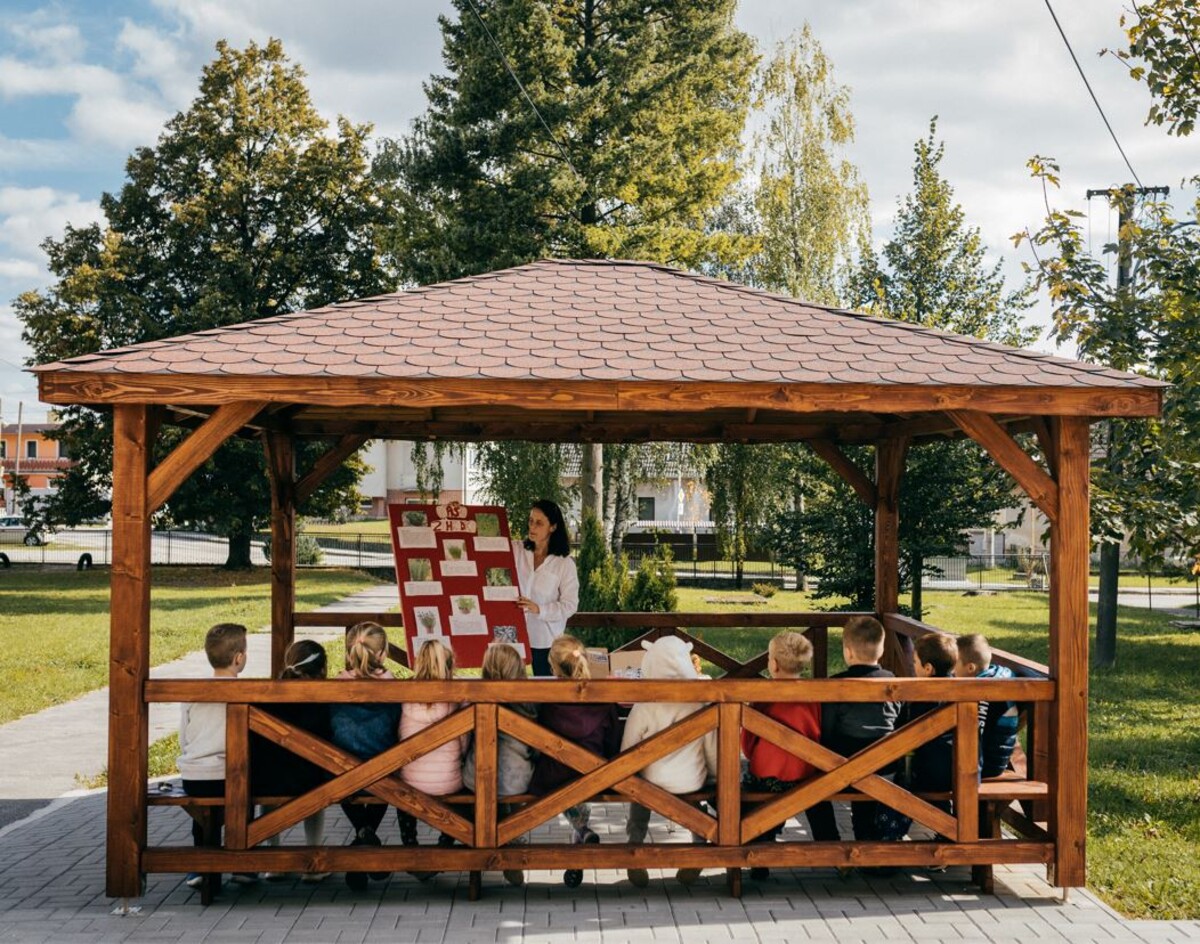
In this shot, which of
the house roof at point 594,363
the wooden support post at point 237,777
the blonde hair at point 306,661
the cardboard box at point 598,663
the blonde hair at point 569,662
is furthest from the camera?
the cardboard box at point 598,663

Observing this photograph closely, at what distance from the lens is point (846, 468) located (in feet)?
32.2

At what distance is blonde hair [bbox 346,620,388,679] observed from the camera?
20.9 ft

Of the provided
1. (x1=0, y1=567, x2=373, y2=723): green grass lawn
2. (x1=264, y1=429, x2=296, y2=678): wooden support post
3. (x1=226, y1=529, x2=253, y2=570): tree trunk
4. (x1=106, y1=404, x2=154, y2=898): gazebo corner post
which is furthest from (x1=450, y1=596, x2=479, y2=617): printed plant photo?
(x1=226, y1=529, x2=253, y2=570): tree trunk

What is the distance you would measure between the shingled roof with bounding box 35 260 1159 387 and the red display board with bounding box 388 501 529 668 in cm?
199

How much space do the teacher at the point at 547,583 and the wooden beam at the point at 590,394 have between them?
2805mm

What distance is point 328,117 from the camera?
3397 centimetres

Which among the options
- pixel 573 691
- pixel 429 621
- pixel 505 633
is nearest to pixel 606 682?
pixel 573 691

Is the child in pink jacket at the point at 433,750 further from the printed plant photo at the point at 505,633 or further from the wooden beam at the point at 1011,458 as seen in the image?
the wooden beam at the point at 1011,458

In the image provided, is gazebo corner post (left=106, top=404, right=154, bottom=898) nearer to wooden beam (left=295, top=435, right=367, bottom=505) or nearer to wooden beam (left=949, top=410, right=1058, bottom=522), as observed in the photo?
wooden beam (left=295, top=435, right=367, bottom=505)

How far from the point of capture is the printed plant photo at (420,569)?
9062mm

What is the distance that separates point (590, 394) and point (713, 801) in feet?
7.48

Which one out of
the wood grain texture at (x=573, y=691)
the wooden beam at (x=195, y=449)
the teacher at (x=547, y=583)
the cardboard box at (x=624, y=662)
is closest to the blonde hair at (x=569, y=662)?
the wood grain texture at (x=573, y=691)

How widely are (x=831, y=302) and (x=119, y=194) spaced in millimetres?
19670

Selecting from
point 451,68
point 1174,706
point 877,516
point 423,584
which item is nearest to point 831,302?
point 451,68
